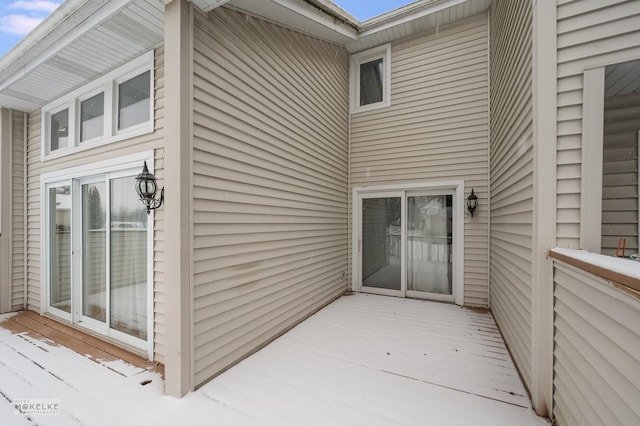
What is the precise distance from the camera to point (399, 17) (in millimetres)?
4215

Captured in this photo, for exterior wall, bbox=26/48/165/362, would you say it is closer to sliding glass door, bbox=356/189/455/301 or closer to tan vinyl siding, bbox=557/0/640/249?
tan vinyl siding, bbox=557/0/640/249

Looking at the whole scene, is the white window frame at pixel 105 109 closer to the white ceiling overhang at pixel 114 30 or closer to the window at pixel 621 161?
the white ceiling overhang at pixel 114 30

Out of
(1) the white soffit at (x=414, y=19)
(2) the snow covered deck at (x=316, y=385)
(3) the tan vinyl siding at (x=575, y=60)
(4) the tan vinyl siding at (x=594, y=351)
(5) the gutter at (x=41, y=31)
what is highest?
(1) the white soffit at (x=414, y=19)

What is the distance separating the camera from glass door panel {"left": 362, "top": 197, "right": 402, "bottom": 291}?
4637 mm

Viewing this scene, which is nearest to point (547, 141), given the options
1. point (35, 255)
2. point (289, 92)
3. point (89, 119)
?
point (289, 92)

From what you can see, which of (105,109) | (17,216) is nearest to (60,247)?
(17,216)

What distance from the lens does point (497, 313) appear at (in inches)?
130

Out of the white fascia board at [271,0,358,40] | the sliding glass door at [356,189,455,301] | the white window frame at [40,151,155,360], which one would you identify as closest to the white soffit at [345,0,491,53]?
the white fascia board at [271,0,358,40]

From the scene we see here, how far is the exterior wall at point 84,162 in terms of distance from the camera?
245cm

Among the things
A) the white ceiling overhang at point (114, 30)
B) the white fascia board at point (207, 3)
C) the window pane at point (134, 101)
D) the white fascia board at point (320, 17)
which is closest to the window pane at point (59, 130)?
the white ceiling overhang at point (114, 30)

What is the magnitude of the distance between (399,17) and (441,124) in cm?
187

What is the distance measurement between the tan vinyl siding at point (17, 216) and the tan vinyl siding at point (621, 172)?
7650 mm

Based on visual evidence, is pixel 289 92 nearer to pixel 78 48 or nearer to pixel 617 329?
pixel 78 48

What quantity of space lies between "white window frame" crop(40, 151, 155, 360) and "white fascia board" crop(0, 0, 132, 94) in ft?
3.74
